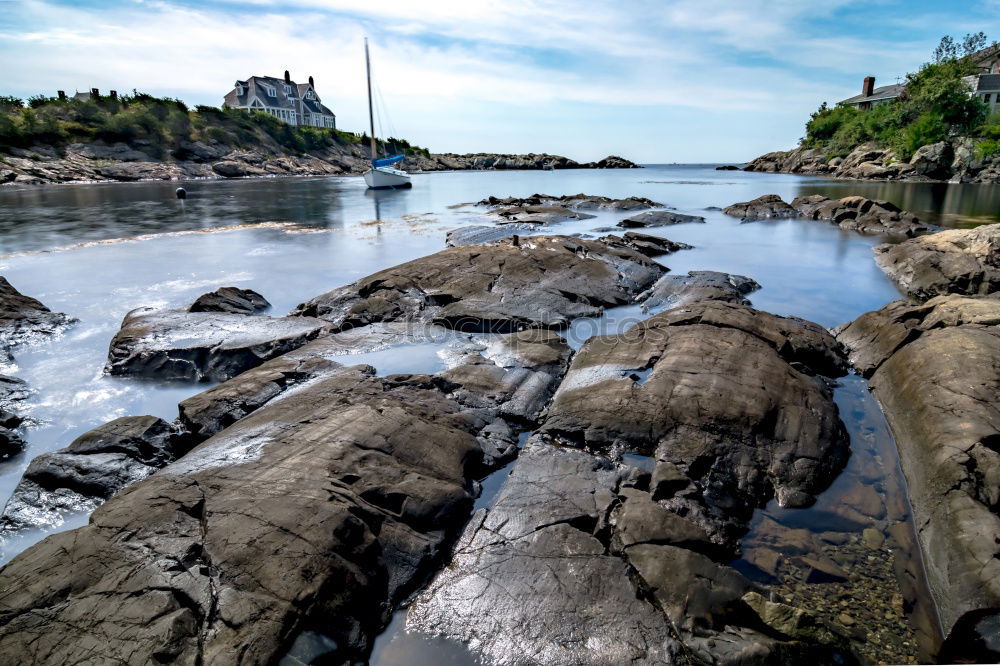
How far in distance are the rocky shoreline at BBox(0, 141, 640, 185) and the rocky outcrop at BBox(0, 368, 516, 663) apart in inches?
2500

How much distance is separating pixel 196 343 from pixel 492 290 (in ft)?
20.5

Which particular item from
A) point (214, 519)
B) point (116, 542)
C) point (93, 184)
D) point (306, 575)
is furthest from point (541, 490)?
point (93, 184)

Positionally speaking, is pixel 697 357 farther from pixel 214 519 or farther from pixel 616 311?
pixel 214 519

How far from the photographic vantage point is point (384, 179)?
51375 mm

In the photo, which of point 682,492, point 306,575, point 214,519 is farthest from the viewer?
point 682,492

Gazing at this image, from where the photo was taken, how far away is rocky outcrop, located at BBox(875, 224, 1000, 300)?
1275 centimetres

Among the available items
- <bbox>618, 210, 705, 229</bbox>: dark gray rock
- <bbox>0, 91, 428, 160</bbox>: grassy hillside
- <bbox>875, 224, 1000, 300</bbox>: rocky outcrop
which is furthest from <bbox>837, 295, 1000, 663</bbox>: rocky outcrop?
<bbox>0, 91, 428, 160</bbox>: grassy hillside

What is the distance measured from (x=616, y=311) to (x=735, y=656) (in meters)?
9.51

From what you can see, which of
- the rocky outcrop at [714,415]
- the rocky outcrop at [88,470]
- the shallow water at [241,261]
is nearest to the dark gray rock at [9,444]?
the shallow water at [241,261]

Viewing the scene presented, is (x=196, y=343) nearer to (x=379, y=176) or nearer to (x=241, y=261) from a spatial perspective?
(x=241, y=261)

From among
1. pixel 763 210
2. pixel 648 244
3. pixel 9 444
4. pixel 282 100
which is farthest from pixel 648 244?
pixel 282 100

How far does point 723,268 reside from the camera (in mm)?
17344

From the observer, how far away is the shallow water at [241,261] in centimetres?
841

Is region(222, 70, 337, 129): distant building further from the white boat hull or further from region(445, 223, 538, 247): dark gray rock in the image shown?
region(445, 223, 538, 247): dark gray rock
